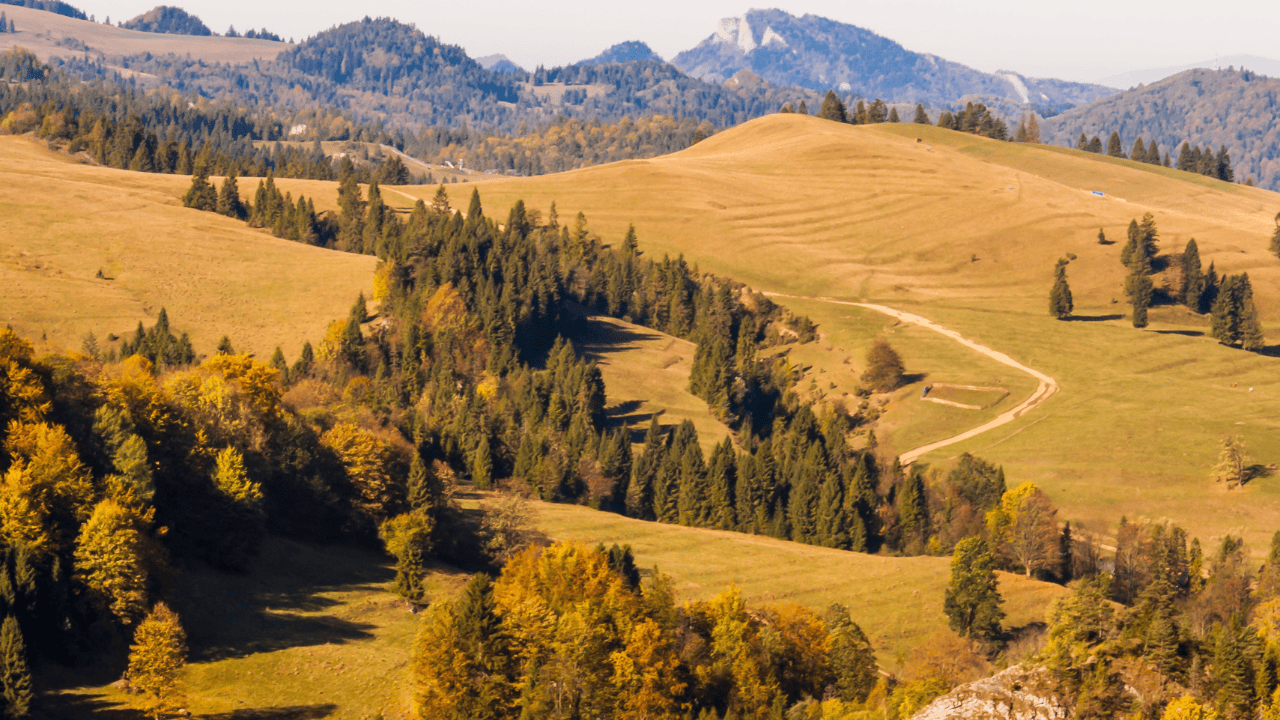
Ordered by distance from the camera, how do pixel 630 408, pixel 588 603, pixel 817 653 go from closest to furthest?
pixel 588 603 < pixel 817 653 < pixel 630 408

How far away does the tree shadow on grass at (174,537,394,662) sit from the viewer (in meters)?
70.6

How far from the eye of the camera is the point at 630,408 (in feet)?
585

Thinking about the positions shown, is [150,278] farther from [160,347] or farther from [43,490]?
[43,490]

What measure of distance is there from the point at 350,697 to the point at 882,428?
117441 mm

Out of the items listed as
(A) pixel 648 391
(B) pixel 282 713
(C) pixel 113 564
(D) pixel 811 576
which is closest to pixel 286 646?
(B) pixel 282 713

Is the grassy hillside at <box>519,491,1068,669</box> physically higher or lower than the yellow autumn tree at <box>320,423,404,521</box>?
lower

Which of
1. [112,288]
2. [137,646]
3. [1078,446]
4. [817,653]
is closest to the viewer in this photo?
[137,646]

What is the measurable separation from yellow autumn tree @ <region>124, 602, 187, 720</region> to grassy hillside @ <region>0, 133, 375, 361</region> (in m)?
88.8

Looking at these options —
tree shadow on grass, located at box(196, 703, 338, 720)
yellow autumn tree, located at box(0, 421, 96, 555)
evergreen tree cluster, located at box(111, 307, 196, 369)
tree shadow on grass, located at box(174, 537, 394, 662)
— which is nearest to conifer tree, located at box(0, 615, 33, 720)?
tree shadow on grass, located at box(196, 703, 338, 720)

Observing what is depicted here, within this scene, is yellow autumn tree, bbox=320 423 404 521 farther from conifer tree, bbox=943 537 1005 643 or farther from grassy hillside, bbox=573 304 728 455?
grassy hillside, bbox=573 304 728 455

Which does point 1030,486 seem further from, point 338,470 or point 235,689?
point 235,689

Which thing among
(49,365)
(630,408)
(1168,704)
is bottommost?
(630,408)

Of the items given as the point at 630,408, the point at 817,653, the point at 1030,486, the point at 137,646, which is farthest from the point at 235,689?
the point at 630,408

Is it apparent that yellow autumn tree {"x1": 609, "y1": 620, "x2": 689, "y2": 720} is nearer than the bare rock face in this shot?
No
